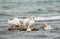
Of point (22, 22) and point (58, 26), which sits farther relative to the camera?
point (58, 26)

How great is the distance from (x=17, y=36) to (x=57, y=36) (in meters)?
0.63

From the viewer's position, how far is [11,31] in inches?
182

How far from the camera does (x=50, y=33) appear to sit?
4.49 metres

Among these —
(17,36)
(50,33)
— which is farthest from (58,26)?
(17,36)

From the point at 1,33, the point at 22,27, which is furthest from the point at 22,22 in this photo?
the point at 1,33

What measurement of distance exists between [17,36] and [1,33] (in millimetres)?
378

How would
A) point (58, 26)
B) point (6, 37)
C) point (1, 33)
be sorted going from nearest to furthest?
point (6, 37) → point (1, 33) → point (58, 26)

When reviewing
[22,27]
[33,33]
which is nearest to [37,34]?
[33,33]

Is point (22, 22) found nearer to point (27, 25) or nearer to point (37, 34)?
point (27, 25)

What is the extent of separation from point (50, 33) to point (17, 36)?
57cm

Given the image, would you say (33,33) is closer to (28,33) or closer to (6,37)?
(28,33)

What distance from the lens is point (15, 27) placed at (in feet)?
15.3

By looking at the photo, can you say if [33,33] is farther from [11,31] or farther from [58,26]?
[58,26]

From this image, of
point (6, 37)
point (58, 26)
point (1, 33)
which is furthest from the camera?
point (58, 26)
